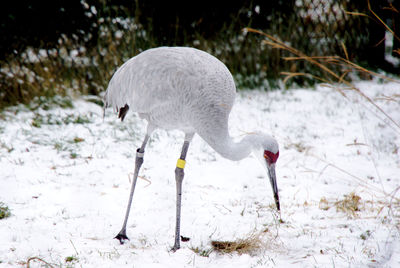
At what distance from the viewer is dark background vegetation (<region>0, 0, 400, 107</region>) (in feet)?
19.8

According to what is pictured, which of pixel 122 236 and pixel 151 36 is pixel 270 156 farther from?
pixel 151 36

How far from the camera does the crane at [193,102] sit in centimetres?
300

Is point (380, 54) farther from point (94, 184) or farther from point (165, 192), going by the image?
point (94, 184)

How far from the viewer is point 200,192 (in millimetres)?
3947

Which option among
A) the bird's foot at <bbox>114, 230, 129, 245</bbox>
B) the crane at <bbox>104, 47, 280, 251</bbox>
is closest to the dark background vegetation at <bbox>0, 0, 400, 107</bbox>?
the crane at <bbox>104, 47, 280, 251</bbox>

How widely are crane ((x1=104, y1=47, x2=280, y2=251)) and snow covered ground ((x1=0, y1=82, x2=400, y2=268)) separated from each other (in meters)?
0.28

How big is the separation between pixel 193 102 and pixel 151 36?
3704mm

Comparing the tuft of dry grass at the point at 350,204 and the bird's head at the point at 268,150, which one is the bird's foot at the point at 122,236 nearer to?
the bird's head at the point at 268,150

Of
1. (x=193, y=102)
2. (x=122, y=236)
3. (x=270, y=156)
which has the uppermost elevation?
(x=193, y=102)

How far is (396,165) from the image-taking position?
14.5ft

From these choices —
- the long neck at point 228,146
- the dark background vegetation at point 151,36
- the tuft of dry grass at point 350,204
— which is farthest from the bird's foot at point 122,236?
the dark background vegetation at point 151,36

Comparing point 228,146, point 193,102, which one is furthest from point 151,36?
point 228,146

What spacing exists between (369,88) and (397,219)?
3.68m

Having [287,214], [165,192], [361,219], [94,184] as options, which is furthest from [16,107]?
[361,219]
